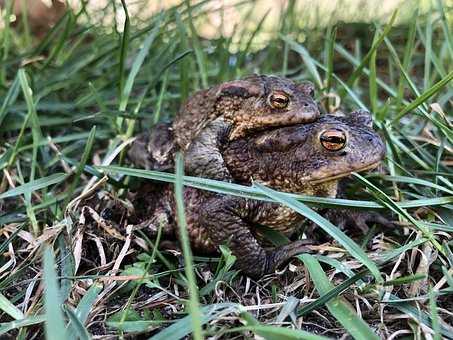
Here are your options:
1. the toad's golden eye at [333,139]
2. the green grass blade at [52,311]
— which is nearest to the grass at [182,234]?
the green grass blade at [52,311]

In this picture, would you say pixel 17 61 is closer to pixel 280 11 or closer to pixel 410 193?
pixel 280 11

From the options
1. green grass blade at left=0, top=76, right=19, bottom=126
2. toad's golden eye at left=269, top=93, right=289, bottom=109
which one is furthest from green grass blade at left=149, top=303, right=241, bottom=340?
green grass blade at left=0, top=76, right=19, bottom=126

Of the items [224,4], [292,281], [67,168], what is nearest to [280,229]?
[292,281]

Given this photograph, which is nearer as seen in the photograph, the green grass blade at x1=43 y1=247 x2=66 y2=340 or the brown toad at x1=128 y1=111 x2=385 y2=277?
the green grass blade at x1=43 y1=247 x2=66 y2=340

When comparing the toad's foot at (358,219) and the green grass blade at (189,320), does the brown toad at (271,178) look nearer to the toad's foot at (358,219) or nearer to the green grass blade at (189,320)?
the toad's foot at (358,219)

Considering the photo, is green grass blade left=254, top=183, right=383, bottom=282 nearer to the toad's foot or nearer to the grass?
the grass

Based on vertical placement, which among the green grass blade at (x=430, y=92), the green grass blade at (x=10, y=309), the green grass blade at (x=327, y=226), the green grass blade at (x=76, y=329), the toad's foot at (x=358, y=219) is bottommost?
→ the toad's foot at (x=358, y=219)
